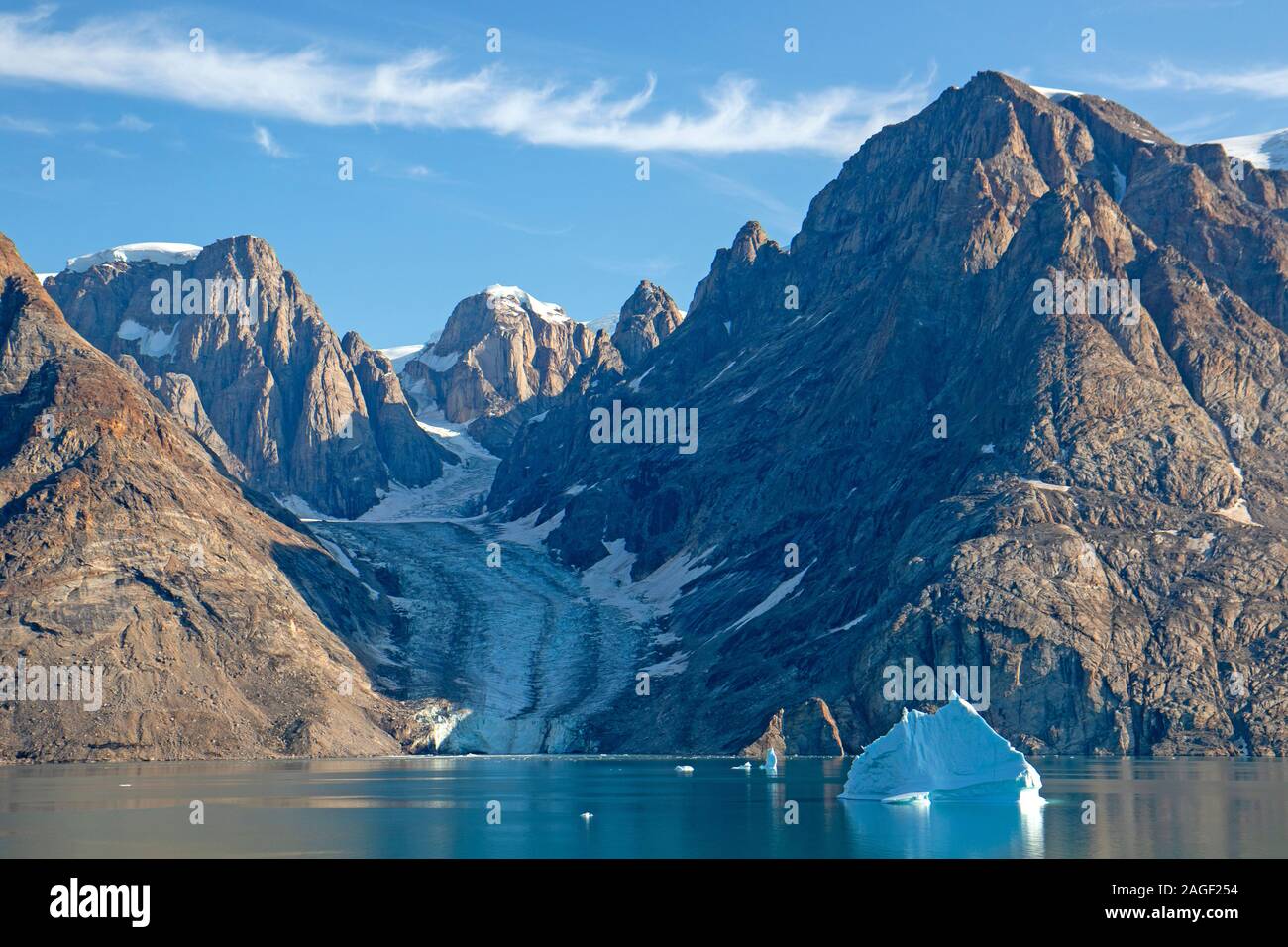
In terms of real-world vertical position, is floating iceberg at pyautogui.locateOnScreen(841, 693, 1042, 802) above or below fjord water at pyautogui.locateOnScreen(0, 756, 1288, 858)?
above

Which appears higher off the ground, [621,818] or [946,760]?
[946,760]

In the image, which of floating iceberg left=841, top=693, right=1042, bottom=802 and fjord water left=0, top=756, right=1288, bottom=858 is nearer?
fjord water left=0, top=756, right=1288, bottom=858

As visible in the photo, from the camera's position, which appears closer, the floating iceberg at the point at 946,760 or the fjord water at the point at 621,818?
the fjord water at the point at 621,818

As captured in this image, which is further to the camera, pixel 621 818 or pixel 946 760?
pixel 946 760
